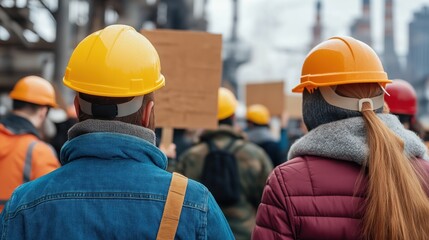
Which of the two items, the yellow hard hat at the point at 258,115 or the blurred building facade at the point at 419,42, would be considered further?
the blurred building facade at the point at 419,42

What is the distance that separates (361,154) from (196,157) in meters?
2.67

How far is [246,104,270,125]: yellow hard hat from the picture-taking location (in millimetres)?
7273

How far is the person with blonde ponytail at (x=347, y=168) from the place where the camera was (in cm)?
215

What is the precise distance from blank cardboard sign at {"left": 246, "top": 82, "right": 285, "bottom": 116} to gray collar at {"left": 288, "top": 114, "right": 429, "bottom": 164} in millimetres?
5475

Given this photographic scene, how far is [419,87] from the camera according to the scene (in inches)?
1553

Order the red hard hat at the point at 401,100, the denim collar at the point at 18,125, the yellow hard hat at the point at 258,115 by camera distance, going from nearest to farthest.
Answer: the red hard hat at the point at 401,100 → the denim collar at the point at 18,125 → the yellow hard hat at the point at 258,115

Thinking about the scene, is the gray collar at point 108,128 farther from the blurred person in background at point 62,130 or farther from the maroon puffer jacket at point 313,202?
the blurred person in background at point 62,130

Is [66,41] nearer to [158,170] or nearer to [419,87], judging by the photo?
[158,170]

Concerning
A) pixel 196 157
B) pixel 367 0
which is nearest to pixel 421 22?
pixel 367 0

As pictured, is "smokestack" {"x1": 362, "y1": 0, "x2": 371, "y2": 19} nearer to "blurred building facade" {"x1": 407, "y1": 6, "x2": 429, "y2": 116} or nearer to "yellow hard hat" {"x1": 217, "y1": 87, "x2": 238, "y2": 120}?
"blurred building facade" {"x1": 407, "y1": 6, "x2": 429, "y2": 116}

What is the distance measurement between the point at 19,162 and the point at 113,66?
2292 millimetres

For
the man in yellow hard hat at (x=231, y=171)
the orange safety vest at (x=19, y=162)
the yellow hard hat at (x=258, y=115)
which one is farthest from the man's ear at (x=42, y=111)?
the yellow hard hat at (x=258, y=115)

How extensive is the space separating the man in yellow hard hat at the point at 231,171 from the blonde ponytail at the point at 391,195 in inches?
94.8

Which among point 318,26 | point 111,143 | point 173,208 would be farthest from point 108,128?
point 318,26
